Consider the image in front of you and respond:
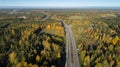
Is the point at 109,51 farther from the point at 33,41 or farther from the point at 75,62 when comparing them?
the point at 33,41

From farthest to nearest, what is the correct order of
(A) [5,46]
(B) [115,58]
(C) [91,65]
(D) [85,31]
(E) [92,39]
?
(D) [85,31] → (E) [92,39] → (A) [5,46] → (B) [115,58] → (C) [91,65]

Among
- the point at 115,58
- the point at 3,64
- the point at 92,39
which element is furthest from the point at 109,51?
the point at 3,64

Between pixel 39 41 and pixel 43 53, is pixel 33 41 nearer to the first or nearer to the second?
pixel 39 41

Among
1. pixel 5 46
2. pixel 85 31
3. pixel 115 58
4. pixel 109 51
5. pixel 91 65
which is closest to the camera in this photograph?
pixel 91 65

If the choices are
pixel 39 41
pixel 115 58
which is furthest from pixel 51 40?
pixel 115 58

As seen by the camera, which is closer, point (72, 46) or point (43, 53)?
point (43, 53)

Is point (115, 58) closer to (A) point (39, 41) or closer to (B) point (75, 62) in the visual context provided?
(B) point (75, 62)

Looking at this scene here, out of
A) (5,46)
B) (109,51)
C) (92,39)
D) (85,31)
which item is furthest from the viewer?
(85,31)

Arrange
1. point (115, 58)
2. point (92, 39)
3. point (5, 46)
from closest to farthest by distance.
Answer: point (115, 58)
point (5, 46)
point (92, 39)

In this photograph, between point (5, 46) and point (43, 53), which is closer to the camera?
point (43, 53)
